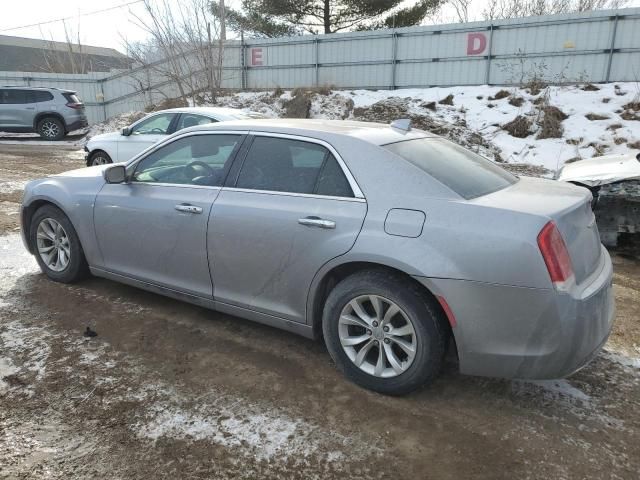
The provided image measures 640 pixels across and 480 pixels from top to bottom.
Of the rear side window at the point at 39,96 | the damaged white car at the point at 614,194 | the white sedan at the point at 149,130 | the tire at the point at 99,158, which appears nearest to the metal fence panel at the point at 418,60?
the rear side window at the point at 39,96

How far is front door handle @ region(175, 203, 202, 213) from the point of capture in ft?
12.0

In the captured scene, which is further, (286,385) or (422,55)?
(422,55)

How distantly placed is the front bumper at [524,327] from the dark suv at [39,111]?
61.7 feet

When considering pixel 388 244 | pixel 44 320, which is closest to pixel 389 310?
pixel 388 244

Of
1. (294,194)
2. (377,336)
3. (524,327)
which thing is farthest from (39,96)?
(524,327)

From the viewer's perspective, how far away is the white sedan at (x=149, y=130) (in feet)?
28.7

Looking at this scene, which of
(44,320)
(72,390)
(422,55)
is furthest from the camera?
(422,55)

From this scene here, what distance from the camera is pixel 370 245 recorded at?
2.94m

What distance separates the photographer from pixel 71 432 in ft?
8.98

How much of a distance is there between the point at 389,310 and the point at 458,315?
0.40m

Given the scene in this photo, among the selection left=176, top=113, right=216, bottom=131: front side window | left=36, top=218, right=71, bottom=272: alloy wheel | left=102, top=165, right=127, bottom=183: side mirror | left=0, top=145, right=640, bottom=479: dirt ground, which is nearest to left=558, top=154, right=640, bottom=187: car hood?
left=0, top=145, right=640, bottom=479: dirt ground

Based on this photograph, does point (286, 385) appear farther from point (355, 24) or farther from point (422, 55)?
point (355, 24)

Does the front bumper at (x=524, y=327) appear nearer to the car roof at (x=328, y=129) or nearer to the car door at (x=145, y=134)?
the car roof at (x=328, y=129)

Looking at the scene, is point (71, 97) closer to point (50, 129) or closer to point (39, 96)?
point (39, 96)
